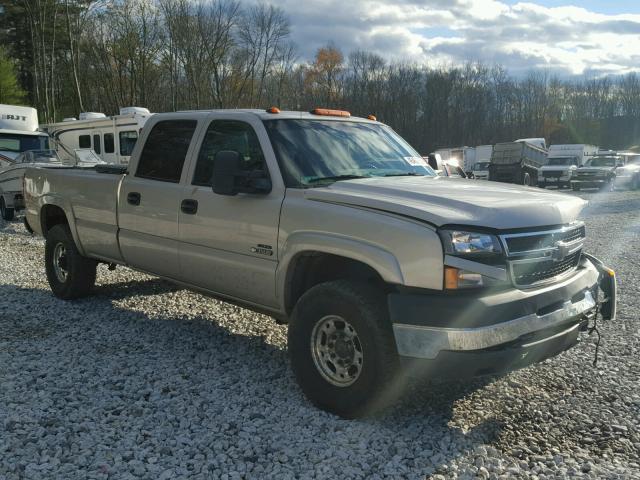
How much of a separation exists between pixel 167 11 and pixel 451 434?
4509cm

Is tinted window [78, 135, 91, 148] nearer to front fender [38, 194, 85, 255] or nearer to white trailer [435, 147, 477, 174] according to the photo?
front fender [38, 194, 85, 255]

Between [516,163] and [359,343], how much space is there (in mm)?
29455

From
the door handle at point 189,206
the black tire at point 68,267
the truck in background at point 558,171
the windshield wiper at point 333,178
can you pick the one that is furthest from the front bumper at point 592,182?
the door handle at point 189,206

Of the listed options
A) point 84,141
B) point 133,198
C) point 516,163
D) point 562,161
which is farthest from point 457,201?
point 562,161

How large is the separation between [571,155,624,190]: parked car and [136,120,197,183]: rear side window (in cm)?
2846

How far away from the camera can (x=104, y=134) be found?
20.5 metres

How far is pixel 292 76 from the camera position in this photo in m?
56.5

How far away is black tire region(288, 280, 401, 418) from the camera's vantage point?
139 inches

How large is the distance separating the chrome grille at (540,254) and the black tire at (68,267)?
488cm

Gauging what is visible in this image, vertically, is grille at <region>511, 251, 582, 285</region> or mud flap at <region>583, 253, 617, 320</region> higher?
grille at <region>511, 251, 582, 285</region>

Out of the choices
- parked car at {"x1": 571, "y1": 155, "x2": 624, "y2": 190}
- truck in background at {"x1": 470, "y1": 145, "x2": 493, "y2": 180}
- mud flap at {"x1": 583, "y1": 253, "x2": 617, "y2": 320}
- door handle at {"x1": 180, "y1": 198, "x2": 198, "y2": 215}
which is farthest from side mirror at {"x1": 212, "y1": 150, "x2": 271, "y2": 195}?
truck in background at {"x1": 470, "y1": 145, "x2": 493, "y2": 180}

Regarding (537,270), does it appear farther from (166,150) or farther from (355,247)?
(166,150)

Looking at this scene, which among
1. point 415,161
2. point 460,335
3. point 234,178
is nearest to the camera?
point 460,335

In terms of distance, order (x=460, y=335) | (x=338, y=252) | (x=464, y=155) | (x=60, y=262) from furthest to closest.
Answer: (x=464, y=155) → (x=60, y=262) → (x=338, y=252) → (x=460, y=335)
